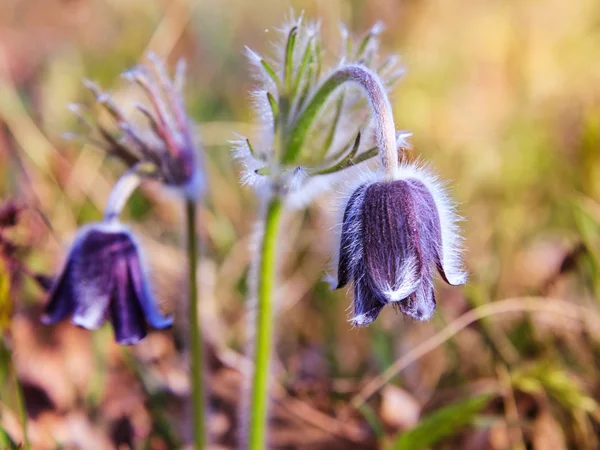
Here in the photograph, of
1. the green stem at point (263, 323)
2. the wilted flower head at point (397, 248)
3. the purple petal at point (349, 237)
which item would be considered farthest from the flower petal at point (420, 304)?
the green stem at point (263, 323)

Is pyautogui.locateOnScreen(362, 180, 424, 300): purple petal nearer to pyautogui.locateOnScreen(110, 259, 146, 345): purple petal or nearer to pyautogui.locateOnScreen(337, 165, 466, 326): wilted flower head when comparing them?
pyautogui.locateOnScreen(337, 165, 466, 326): wilted flower head

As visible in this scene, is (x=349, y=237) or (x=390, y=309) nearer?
(x=349, y=237)

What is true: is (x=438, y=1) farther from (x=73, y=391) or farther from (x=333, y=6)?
(x=73, y=391)

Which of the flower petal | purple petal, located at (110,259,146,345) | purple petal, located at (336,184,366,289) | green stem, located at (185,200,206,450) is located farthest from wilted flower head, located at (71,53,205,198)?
the flower petal

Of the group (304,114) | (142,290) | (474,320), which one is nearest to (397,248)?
(304,114)

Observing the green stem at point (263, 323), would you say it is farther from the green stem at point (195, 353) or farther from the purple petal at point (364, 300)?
the purple petal at point (364, 300)

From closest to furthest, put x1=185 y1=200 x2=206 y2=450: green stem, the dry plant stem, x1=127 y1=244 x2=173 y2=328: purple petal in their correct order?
x1=127 y1=244 x2=173 y2=328: purple petal → x1=185 y1=200 x2=206 y2=450: green stem → the dry plant stem

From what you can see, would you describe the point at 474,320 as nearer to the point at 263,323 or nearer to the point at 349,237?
the point at 263,323
